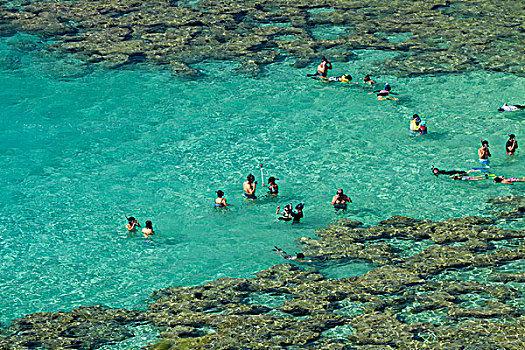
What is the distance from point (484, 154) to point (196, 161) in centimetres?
1033

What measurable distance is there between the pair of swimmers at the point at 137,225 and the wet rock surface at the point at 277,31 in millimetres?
11852

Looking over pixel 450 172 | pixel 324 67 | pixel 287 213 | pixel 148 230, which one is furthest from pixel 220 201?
pixel 324 67

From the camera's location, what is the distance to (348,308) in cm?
1738

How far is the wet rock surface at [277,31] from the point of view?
32969 mm

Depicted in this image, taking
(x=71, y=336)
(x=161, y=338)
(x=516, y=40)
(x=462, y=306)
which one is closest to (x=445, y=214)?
(x=462, y=306)

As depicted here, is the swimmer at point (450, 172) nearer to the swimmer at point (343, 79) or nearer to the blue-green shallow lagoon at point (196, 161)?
the blue-green shallow lagoon at point (196, 161)

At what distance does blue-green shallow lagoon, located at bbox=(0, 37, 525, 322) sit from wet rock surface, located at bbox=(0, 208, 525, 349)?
97 cm

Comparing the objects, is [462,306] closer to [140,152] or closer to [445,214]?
[445,214]

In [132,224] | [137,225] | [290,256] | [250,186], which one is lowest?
[290,256]

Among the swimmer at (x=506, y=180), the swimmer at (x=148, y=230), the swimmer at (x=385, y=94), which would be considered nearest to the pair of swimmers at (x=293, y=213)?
the swimmer at (x=148, y=230)

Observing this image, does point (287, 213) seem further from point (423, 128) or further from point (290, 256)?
point (423, 128)

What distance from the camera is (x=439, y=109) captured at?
29.0 m

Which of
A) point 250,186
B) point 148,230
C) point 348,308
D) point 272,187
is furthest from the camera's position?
point 272,187

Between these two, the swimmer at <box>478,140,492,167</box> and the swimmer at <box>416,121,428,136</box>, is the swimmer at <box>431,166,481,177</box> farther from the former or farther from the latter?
the swimmer at <box>416,121,428,136</box>
